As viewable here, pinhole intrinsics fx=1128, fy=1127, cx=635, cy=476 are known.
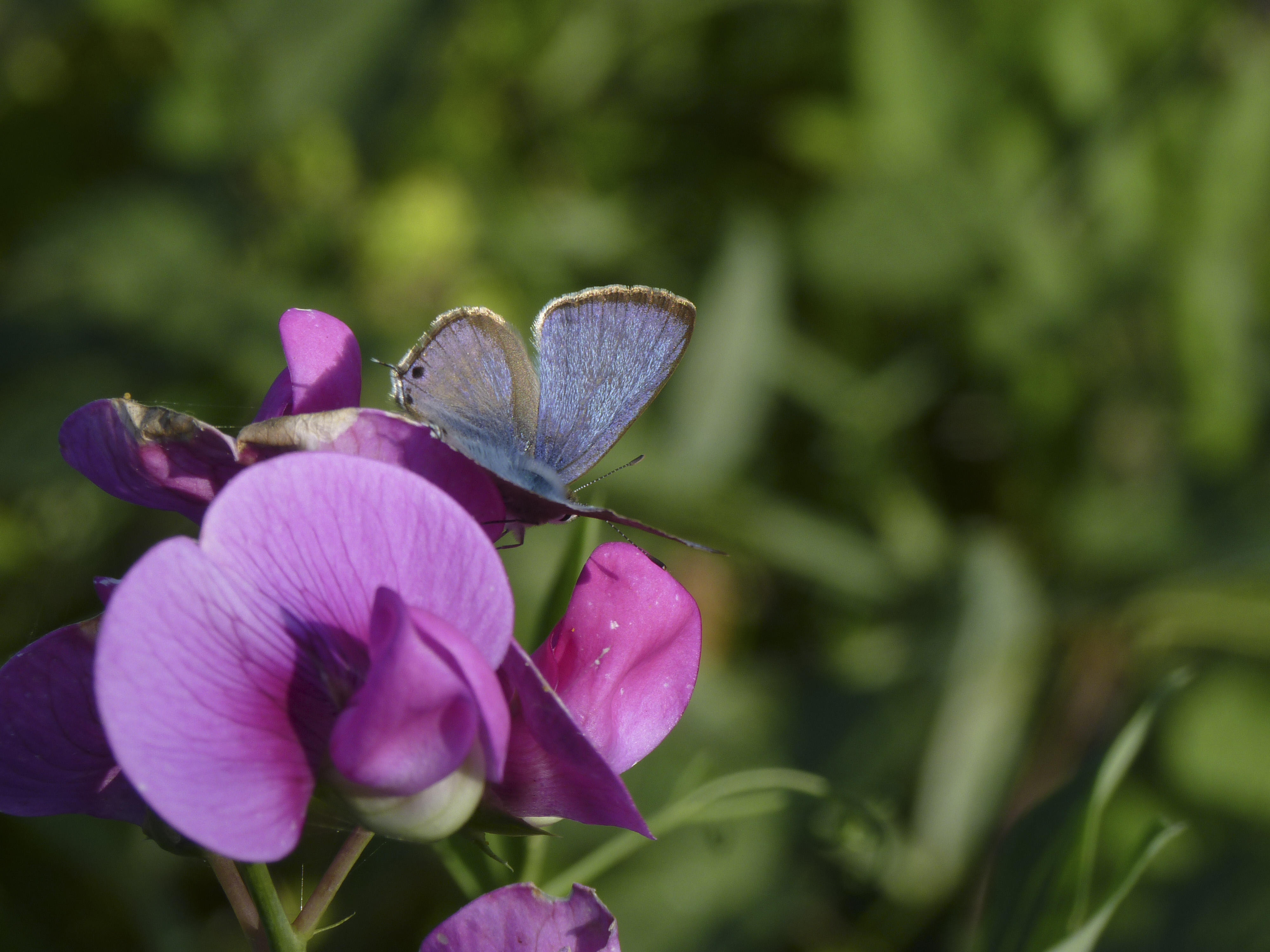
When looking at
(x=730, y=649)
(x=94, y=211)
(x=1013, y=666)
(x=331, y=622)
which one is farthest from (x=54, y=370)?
(x=1013, y=666)

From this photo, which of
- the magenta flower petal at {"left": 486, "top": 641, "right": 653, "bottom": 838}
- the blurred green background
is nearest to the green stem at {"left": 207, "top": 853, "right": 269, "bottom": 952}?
the magenta flower petal at {"left": 486, "top": 641, "right": 653, "bottom": 838}

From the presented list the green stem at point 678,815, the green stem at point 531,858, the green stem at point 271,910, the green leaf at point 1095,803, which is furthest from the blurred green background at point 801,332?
the green stem at point 271,910

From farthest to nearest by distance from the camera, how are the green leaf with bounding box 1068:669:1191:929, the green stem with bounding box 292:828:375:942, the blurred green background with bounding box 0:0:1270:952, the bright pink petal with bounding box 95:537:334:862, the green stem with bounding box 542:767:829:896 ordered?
the blurred green background with bounding box 0:0:1270:952
the green stem with bounding box 542:767:829:896
the green leaf with bounding box 1068:669:1191:929
the green stem with bounding box 292:828:375:942
the bright pink petal with bounding box 95:537:334:862

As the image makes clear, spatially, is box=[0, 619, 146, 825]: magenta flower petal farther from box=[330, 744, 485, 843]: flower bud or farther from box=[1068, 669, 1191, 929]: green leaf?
box=[1068, 669, 1191, 929]: green leaf

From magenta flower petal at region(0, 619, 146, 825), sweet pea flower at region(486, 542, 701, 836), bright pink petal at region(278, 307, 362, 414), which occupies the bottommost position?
magenta flower petal at region(0, 619, 146, 825)

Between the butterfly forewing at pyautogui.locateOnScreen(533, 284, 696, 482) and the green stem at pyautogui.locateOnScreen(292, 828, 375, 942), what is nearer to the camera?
the green stem at pyautogui.locateOnScreen(292, 828, 375, 942)

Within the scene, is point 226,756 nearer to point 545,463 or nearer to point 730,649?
point 545,463

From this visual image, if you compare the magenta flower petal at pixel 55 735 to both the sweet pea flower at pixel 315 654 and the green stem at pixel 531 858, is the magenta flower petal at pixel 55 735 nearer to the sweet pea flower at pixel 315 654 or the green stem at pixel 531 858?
the sweet pea flower at pixel 315 654
